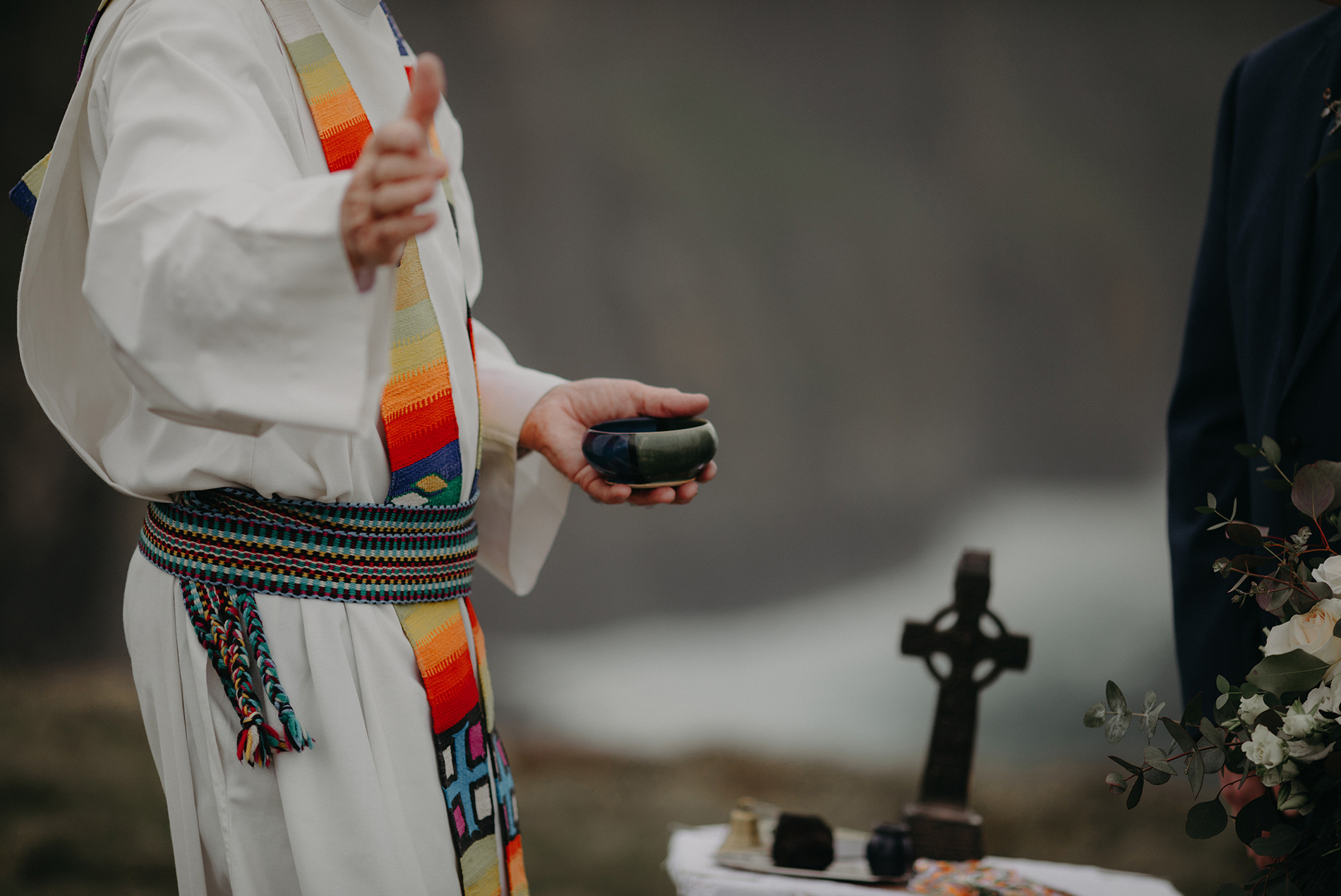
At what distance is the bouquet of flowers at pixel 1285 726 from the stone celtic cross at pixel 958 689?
3.06 feet

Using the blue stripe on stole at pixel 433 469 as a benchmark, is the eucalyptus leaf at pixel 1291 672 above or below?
below

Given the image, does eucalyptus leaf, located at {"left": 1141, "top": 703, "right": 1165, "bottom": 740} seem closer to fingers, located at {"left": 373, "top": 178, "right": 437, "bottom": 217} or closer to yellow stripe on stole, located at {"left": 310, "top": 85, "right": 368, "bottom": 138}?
fingers, located at {"left": 373, "top": 178, "right": 437, "bottom": 217}

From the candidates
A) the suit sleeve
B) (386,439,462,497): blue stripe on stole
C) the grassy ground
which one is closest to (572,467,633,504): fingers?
(386,439,462,497): blue stripe on stole

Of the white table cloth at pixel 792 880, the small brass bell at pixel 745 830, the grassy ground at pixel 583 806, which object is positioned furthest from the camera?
the grassy ground at pixel 583 806

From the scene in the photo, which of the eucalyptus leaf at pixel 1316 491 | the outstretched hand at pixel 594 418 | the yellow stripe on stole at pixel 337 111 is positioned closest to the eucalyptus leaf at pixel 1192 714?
the eucalyptus leaf at pixel 1316 491

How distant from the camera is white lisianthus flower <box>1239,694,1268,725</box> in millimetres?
1005

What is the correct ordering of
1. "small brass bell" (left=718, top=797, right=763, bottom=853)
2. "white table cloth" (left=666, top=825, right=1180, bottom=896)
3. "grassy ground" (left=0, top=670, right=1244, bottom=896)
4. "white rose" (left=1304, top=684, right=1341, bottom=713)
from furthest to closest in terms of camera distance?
"grassy ground" (left=0, top=670, right=1244, bottom=896), "small brass bell" (left=718, top=797, right=763, bottom=853), "white table cloth" (left=666, top=825, right=1180, bottom=896), "white rose" (left=1304, top=684, right=1341, bottom=713)

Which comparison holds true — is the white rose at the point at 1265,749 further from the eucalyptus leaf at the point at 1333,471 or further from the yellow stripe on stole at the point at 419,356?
the yellow stripe on stole at the point at 419,356

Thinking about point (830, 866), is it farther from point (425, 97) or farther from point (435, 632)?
point (425, 97)

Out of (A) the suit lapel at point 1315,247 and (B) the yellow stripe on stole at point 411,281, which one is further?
(A) the suit lapel at point 1315,247

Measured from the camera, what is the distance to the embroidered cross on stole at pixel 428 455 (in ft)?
3.75

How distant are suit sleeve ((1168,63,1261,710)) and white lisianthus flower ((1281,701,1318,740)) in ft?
2.17

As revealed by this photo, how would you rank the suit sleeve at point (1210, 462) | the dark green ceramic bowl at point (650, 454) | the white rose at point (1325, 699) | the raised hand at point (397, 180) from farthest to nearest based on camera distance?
the suit sleeve at point (1210, 462), the dark green ceramic bowl at point (650, 454), the white rose at point (1325, 699), the raised hand at point (397, 180)

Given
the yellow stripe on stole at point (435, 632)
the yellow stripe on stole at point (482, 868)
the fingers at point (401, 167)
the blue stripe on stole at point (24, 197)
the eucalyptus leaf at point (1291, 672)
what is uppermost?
the blue stripe on stole at point (24, 197)
